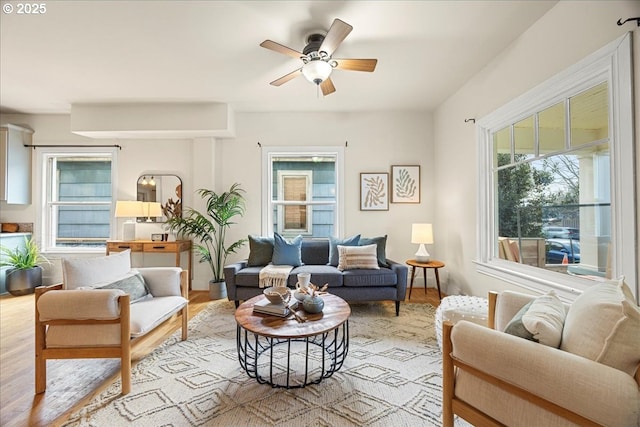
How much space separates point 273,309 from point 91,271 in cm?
143

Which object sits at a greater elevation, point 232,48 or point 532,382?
point 232,48

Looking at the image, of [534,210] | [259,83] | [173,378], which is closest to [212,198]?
[259,83]

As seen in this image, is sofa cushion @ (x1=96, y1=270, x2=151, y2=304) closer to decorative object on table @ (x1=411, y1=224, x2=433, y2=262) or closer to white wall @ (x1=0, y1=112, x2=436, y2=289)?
white wall @ (x1=0, y1=112, x2=436, y2=289)

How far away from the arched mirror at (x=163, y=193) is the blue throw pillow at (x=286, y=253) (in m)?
1.83

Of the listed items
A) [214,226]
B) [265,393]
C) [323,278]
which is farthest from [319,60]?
[214,226]

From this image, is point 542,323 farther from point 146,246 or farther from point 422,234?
point 146,246

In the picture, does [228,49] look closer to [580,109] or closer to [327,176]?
[327,176]

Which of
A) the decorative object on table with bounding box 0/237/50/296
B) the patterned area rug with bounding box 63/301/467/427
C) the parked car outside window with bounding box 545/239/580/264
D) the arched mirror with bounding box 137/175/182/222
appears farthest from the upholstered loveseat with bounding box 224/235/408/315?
the decorative object on table with bounding box 0/237/50/296

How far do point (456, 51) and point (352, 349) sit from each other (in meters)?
2.93

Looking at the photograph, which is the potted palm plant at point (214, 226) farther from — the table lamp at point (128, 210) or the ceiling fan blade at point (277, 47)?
the ceiling fan blade at point (277, 47)

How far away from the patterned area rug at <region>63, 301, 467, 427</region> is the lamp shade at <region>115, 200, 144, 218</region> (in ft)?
7.12

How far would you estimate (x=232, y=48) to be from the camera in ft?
8.69

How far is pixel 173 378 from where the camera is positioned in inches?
77.8

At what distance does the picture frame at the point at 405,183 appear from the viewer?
14.2 feet
